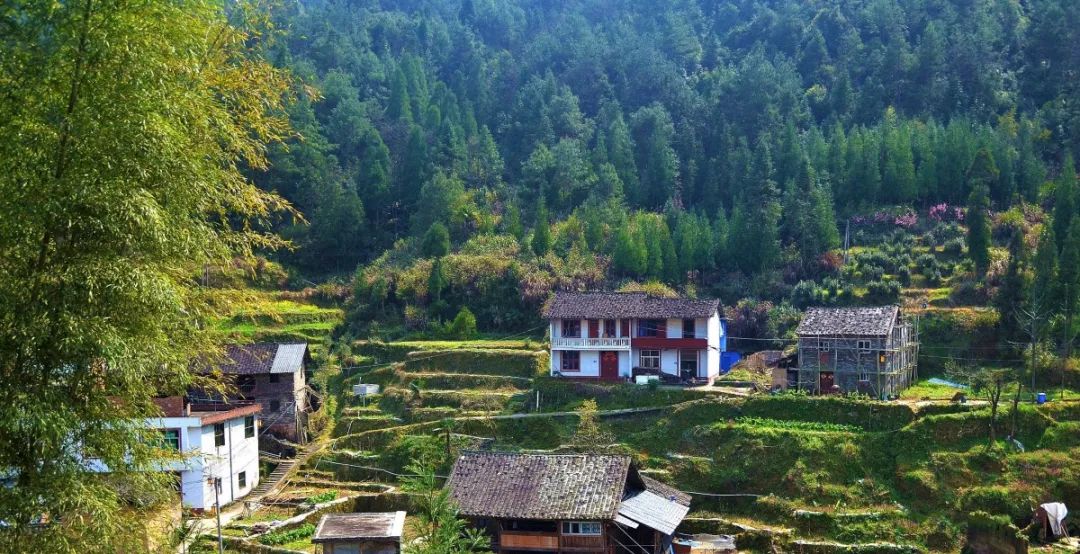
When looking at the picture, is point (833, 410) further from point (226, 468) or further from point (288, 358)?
point (288, 358)

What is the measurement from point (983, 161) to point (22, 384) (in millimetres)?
61238

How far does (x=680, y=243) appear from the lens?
60.4 meters

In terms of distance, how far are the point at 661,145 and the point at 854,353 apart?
35.7 meters

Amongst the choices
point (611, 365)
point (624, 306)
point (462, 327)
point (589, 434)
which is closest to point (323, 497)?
point (589, 434)

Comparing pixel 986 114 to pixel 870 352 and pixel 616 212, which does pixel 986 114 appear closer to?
pixel 616 212

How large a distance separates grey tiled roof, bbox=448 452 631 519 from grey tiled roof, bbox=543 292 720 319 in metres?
16.3

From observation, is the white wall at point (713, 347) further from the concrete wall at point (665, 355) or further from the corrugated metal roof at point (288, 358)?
the corrugated metal roof at point (288, 358)

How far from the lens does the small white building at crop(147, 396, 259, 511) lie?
34.8 metres

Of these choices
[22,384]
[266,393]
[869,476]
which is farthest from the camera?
[266,393]

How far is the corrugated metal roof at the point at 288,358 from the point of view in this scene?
145 ft

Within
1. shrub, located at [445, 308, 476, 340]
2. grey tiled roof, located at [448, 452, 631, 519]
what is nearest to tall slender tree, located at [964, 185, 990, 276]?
shrub, located at [445, 308, 476, 340]

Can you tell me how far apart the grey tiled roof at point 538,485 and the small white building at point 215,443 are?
843 cm

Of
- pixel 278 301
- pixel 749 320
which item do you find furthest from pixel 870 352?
pixel 278 301

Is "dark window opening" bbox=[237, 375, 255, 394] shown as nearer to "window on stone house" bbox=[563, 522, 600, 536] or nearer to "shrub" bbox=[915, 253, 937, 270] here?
"window on stone house" bbox=[563, 522, 600, 536]
